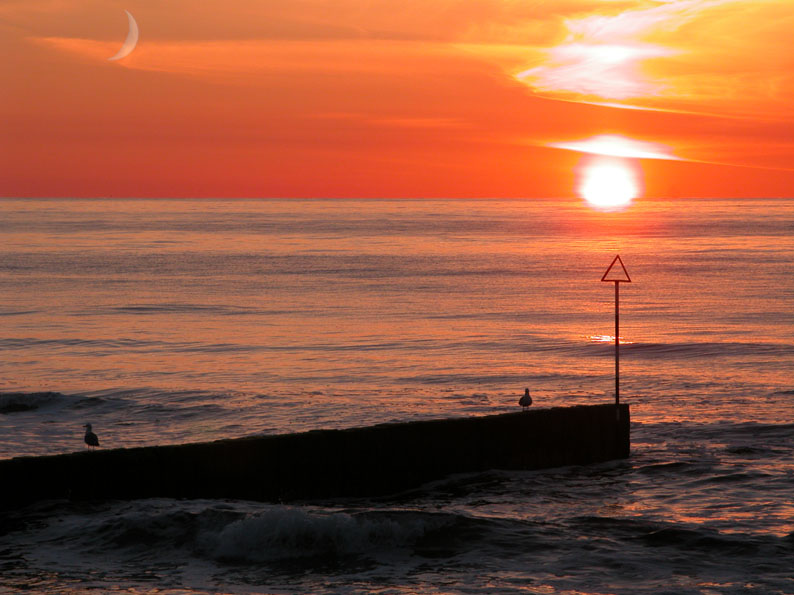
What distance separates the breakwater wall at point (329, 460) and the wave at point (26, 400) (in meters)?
10.8

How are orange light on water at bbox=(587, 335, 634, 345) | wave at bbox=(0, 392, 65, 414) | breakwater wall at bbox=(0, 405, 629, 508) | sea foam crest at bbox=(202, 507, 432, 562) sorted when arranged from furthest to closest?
orange light on water at bbox=(587, 335, 634, 345) < wave at bbox=(0, 392, 65, 414) < breakwater wall at bbox=(0, 405, 629, 508) < sea foam crest at bbox=(202, 507, 432, 562)

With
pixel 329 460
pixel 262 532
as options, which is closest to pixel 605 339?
pixel 329 460

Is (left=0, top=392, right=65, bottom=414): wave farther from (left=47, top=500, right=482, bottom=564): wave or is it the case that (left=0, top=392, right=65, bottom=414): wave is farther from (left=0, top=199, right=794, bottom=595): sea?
(left=47, top=500, right=482, bottom=564): wave

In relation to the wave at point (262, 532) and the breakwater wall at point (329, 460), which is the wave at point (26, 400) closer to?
the breakwater wall at point (329, 460)

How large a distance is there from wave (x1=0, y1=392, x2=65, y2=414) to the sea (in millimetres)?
84

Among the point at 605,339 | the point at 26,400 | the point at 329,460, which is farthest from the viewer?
the point at 605,339

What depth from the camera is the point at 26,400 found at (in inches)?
1117

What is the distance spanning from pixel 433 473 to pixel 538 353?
59.2ft

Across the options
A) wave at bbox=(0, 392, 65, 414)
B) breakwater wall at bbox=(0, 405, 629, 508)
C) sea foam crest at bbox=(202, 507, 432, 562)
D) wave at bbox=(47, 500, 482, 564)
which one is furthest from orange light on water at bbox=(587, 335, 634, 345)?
sea foam crest at bbox=(202, 507, 432, 562)

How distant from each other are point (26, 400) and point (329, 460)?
12.9m

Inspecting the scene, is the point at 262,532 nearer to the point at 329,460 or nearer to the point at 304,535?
the point at 304,535

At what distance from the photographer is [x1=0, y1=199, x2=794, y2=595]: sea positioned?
1505 centimetres

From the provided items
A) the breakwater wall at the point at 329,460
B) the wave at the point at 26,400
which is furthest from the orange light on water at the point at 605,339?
the wave at the point at 26,400

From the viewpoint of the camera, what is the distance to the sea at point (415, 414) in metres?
15.1
